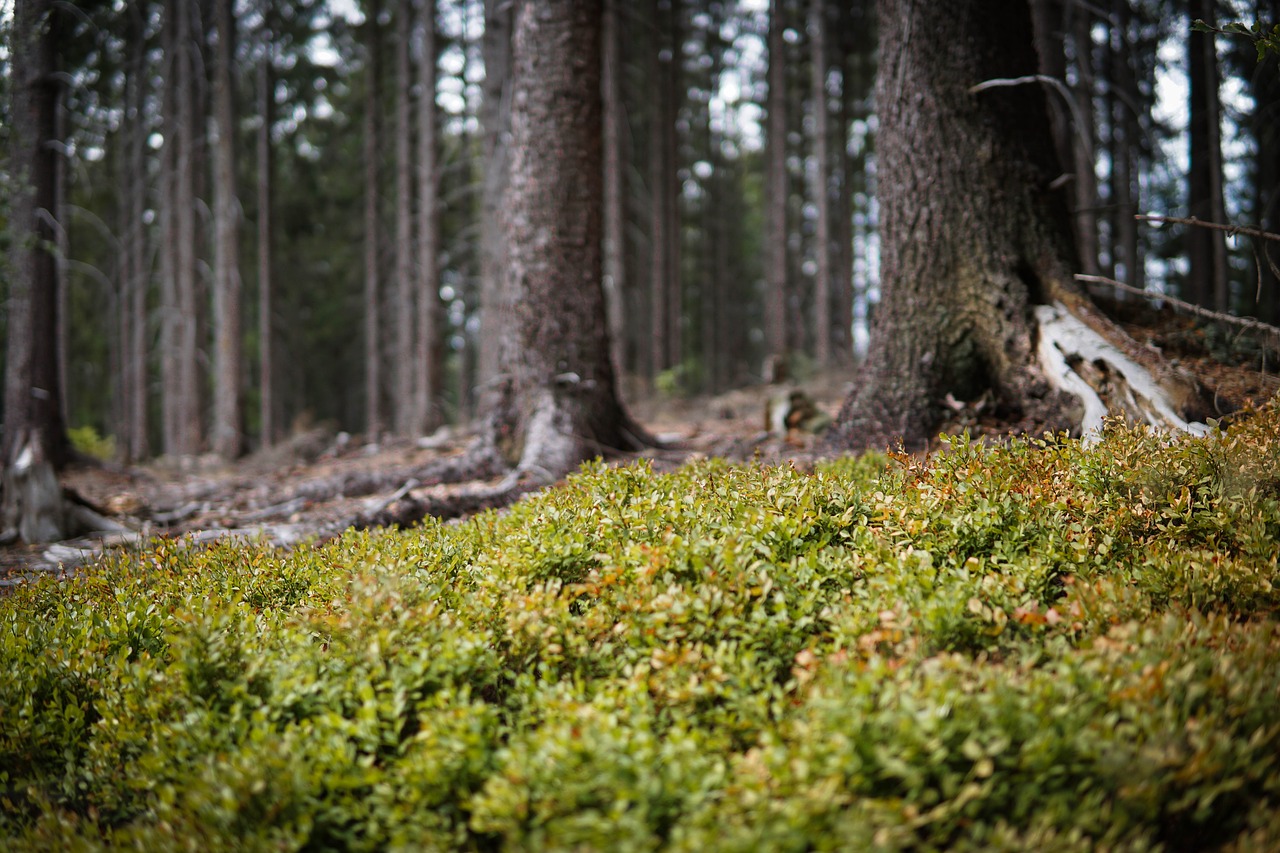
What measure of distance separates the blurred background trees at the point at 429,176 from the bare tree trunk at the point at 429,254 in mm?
62

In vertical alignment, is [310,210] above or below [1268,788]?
above

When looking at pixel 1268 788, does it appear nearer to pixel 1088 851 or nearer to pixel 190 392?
pixel 1088 851

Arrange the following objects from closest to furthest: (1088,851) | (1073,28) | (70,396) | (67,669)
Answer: (1088,851) → (67,669) → (1073,28) → (70,396)

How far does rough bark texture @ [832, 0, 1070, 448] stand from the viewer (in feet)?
19.4

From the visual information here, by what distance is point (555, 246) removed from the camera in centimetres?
755

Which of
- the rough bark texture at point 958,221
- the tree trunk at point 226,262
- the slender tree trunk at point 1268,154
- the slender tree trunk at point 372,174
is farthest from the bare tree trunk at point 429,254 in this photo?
the slender tree trunk at point 1268,154

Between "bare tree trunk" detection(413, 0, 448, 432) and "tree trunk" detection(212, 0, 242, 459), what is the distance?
Result: 4.01 meters

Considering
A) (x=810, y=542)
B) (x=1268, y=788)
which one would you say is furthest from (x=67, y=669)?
(x=1268, y=788)

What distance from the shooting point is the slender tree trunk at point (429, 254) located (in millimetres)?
14969

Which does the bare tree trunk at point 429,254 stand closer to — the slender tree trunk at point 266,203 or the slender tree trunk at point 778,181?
the slender tree trunk at point 266,203

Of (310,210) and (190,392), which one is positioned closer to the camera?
(190,392)

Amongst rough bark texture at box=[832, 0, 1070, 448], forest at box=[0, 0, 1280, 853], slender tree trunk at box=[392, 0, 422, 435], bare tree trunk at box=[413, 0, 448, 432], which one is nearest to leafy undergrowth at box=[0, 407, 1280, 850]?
forest at box=[0, 0, 1280, 853]

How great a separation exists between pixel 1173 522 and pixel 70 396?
34498 millimetres

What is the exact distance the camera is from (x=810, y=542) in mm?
3715
